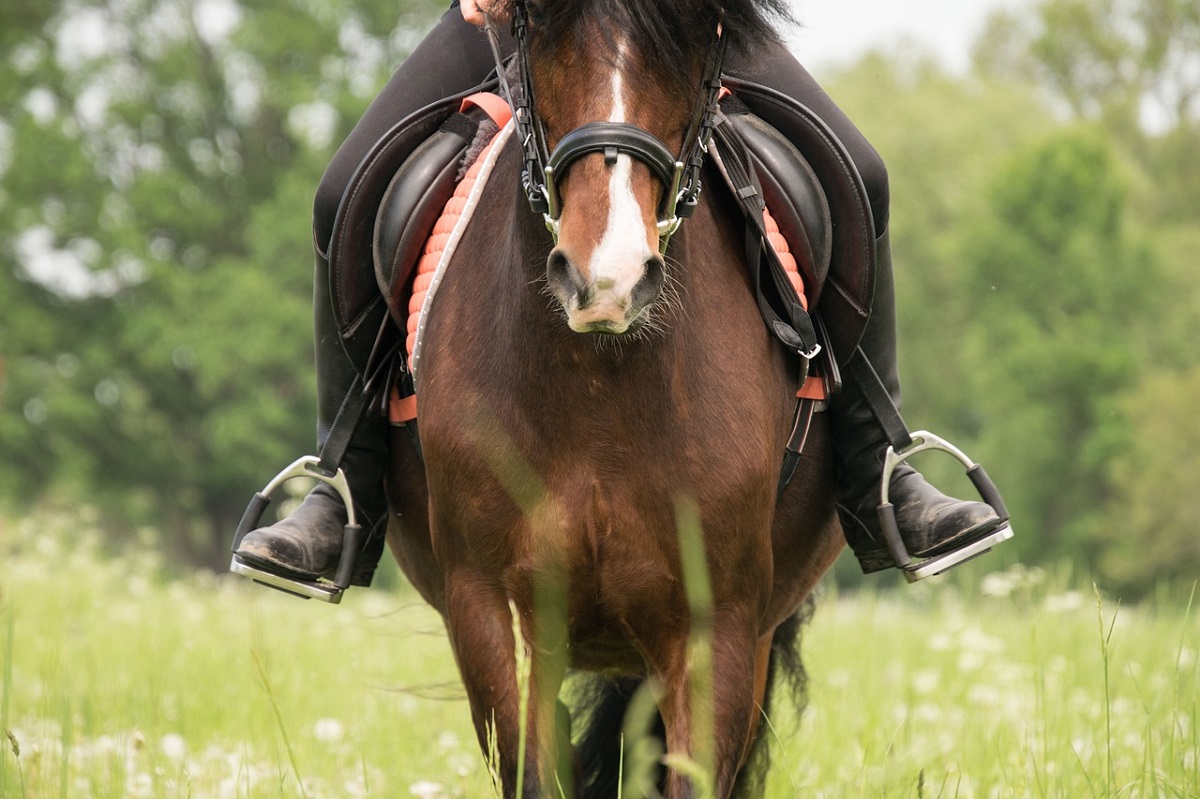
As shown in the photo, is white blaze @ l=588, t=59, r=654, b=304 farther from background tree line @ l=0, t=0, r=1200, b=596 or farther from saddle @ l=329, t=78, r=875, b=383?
background tree line @ l=0, t=0, r=1200, b=596

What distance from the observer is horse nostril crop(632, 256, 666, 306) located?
2861mm

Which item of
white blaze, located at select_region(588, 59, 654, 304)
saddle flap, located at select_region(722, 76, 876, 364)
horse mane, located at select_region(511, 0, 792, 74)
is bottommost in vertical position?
saddle flap, located at select_region(722, 76, 876, 364)

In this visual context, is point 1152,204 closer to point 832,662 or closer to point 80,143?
point 80,143

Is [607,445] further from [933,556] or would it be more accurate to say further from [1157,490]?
[1157,490]

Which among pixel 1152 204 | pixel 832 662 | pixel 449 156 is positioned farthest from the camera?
pixel 1152 204

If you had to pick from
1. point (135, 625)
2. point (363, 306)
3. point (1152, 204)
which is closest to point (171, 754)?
point (363, 306)

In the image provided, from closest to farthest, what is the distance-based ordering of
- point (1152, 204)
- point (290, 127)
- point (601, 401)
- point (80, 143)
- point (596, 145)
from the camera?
point (596, 145), point (601, 401), point (80, 143), point (290, 127), point (1152, 204)

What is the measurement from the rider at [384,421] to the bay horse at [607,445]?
2.49 feet

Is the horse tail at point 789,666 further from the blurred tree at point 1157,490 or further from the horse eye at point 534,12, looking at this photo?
the blurred tree at point 1157,490

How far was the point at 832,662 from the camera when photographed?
9.16 meters

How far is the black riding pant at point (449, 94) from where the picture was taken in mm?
4453

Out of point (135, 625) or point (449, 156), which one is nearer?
point (449, 156)

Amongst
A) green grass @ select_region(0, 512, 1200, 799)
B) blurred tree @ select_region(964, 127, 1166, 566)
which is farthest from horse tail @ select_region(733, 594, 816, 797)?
blurred tree @ select_region(964, 127, 1166, 566)

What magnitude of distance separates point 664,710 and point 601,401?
799mm
